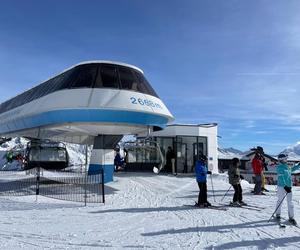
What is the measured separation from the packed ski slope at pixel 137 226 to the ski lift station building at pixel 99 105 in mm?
3643

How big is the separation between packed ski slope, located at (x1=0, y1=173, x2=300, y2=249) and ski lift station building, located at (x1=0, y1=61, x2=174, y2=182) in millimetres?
3643

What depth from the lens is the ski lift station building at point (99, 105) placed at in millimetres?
16250

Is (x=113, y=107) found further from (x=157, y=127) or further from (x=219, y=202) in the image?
(x=219, y=202)

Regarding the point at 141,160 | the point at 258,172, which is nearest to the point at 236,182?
the point at 258,172

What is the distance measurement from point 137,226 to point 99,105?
288 inches

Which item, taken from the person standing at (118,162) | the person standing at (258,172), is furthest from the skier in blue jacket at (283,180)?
the person standing at (118,162)

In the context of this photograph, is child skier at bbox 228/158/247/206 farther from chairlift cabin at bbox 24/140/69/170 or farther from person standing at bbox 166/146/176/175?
chairlift cabin at bbox 24/140/69/170

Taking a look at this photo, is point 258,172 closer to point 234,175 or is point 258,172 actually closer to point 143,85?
point 234,175

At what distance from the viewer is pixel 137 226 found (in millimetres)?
9812

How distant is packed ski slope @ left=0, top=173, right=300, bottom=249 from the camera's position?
7.98 m

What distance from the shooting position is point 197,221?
34.6 ft

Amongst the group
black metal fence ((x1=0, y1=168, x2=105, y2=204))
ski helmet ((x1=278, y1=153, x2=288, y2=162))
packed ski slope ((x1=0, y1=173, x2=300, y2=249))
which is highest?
ski helmet ((x1=278, y1=153, x2=288, y2=162))

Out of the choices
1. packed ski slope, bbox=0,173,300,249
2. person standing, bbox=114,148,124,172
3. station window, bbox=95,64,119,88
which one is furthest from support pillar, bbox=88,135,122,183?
person standing, bbox=114,148,124,172

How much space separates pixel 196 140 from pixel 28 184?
15.8 meters
